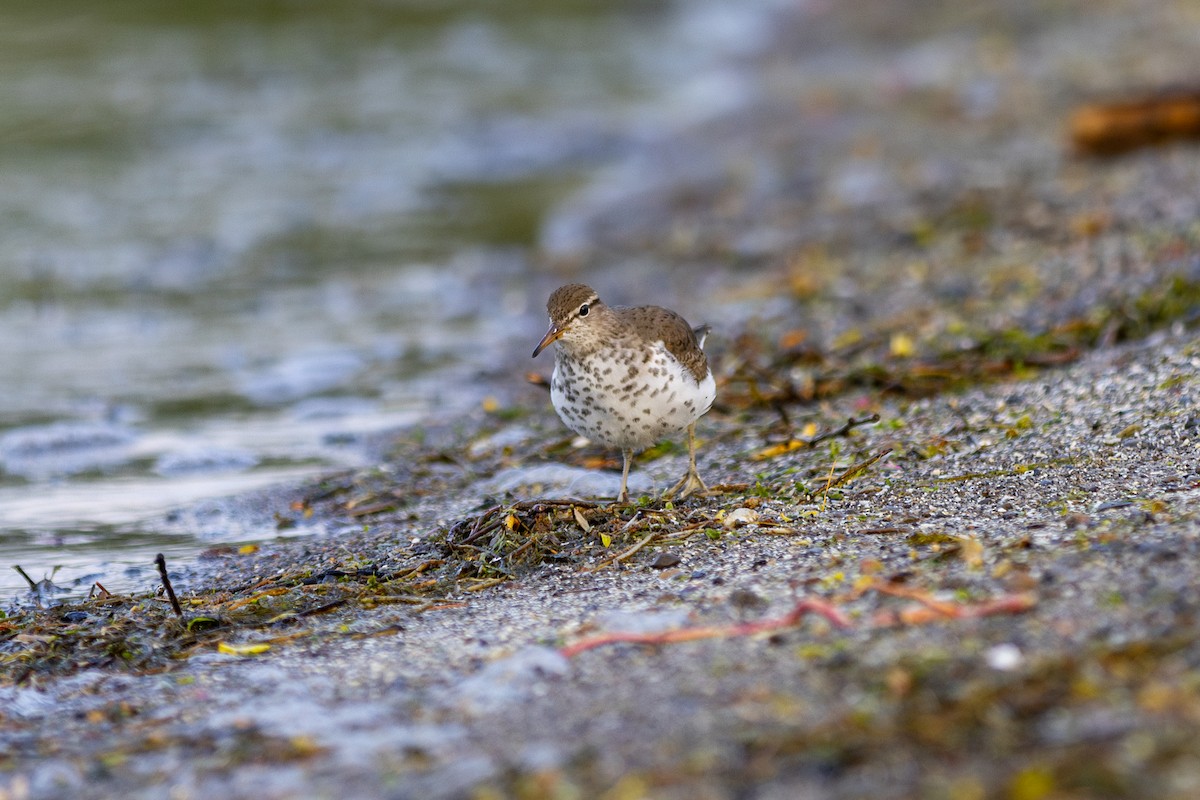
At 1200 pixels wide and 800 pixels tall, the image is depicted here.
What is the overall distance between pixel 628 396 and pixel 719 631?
1504 millimetres

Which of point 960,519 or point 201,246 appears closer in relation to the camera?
point 960,519

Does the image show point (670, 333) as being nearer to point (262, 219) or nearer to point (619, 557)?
point (619, 557)

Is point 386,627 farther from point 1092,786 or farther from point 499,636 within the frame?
point 1092,786

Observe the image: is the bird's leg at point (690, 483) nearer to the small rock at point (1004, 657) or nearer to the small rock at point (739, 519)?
the small rock at point (739, 519)

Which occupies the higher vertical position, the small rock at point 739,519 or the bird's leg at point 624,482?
the bird's leg at point 624,482

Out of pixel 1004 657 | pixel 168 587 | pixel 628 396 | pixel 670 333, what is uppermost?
pixel 670 333

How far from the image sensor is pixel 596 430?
5086 mm

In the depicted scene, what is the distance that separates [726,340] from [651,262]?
2.74 meters

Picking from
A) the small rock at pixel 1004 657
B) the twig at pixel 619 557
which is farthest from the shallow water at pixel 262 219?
the small rock at pixel 1004 657

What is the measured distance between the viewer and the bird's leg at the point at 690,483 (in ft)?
17.2

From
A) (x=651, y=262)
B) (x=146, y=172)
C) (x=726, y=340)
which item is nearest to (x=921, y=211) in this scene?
(x=651, y=262)

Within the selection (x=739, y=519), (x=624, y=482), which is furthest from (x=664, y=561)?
(x=624, y=482)

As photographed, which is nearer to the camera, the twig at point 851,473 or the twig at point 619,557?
the twig at point 619,557

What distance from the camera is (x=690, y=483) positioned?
534 centimetres
